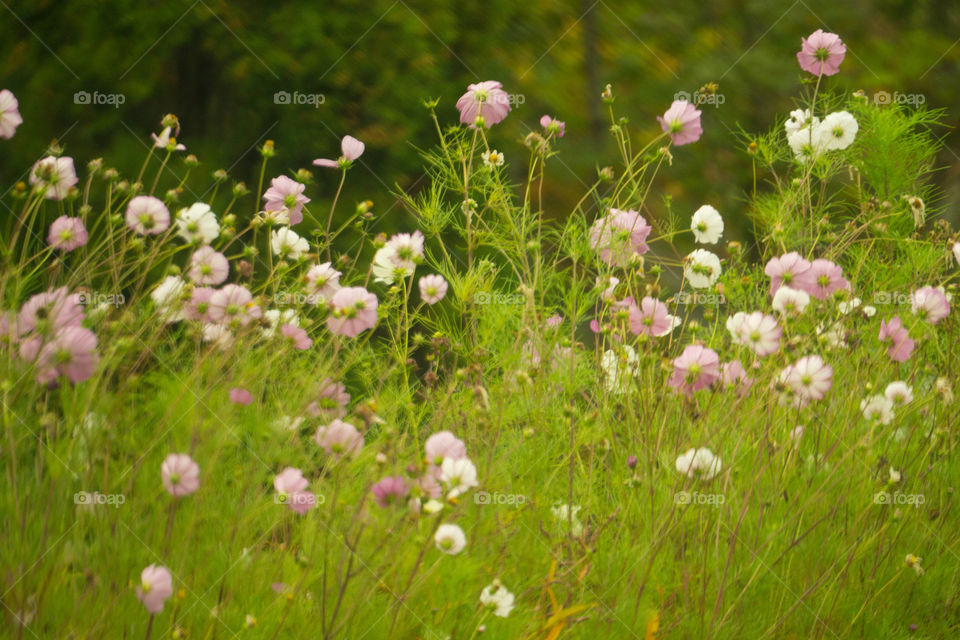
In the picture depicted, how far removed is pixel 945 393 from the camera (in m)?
2.36

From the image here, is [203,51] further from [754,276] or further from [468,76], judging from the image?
[754,276]

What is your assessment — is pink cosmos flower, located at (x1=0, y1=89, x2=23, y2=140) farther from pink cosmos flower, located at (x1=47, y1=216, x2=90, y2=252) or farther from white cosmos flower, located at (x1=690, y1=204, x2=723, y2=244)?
white cosmos flower, located at (x1=690, y1=204, x2=723, y2=244)

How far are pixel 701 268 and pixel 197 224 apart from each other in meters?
1.25

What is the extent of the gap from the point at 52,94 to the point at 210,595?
10.9 feet

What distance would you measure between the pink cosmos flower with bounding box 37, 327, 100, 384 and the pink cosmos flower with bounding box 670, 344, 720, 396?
1.31m

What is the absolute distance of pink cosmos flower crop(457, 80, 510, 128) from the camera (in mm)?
2641

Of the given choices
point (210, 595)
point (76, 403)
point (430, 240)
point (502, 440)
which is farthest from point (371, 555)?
point (430, 240)

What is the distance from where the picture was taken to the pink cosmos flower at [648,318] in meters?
2.54

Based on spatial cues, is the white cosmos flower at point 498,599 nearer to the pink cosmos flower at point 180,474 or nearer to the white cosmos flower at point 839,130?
the pink cosmos flower at point 180,474

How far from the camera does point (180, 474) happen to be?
165 cm

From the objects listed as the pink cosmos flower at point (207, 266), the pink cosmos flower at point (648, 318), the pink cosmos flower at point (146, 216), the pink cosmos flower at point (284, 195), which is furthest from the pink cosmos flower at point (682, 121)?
the pink cosmos flower at point (146, 216)

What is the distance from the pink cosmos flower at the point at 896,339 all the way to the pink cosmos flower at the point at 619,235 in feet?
2.34

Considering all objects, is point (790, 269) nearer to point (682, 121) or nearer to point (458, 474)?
point (682, 121)

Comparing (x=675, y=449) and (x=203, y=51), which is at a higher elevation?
(x=203, y=51)
